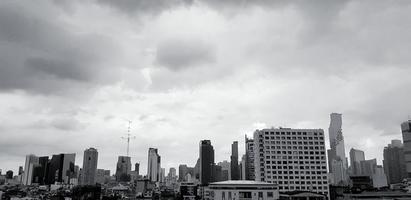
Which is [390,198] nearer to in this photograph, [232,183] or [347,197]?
[347,197]

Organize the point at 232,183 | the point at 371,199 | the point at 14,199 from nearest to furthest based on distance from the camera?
the point at 371,199
the point at 232,183
the point at 14,199

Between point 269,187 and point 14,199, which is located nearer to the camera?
point 269,187

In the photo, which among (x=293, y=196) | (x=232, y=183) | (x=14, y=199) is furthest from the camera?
(x=14, y=199)

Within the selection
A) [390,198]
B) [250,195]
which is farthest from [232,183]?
[390,198]

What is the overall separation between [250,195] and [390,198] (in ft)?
179

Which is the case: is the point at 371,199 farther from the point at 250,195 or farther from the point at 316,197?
the point at 250,195

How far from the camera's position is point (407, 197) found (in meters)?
146

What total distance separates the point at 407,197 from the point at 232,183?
68.1 meters

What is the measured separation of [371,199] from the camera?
14588cm

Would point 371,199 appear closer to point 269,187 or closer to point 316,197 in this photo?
point 316,197

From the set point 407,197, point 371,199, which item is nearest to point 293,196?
point 371,199

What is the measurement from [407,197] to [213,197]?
76.0 metres

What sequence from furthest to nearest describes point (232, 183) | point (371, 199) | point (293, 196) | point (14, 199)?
point (14, 199), point (293, 196), point (232, 183), point (371, 199)

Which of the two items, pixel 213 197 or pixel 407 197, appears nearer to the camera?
pixel 407 197
